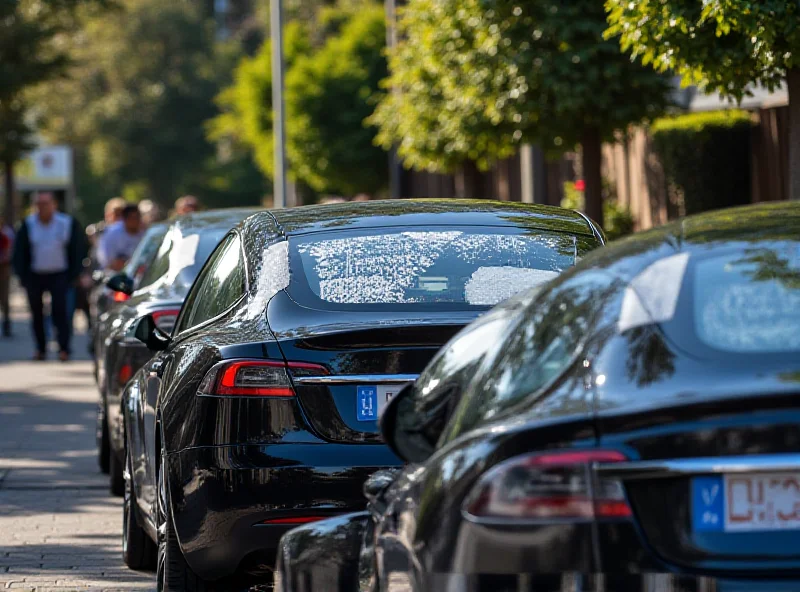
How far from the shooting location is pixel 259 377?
208 inches

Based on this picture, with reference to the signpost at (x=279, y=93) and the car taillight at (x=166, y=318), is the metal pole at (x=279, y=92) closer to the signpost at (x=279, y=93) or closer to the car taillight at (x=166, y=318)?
the signpost at (x=279, y=93)

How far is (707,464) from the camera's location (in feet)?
10.2

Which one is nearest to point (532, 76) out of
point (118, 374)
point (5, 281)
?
point (118, 374)

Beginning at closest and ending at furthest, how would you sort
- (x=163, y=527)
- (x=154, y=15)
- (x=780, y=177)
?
(x=163, y=527), (x=780, y=177), (x=154, y=15)

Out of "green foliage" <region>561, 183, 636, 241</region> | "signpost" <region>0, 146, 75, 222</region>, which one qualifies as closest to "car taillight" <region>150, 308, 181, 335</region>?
"green foliage" <region>561, 183, 636, 241</region>

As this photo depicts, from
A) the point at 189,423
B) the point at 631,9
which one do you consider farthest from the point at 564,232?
the point at 631,9

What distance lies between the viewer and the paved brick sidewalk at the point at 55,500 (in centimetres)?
696

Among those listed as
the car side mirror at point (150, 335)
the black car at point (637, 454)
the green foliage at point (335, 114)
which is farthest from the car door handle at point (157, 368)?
the green foliage at point (335, 114)

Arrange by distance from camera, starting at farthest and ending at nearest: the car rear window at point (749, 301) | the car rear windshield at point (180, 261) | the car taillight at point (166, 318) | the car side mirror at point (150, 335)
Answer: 1. the car rear windshield at point (180, 261)
2. the car taillight at point (166, 318)
3. the car side mirror at point (150, 335)
4. the car rear window at point (749, 301)

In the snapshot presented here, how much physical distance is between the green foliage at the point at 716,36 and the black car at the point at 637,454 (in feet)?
18.3

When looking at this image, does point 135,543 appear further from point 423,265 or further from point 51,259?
point 51,259

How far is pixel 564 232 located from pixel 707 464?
10.2 ft

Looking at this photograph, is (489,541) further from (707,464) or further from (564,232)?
(564,232)

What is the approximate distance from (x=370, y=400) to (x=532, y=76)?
9.86 metres
